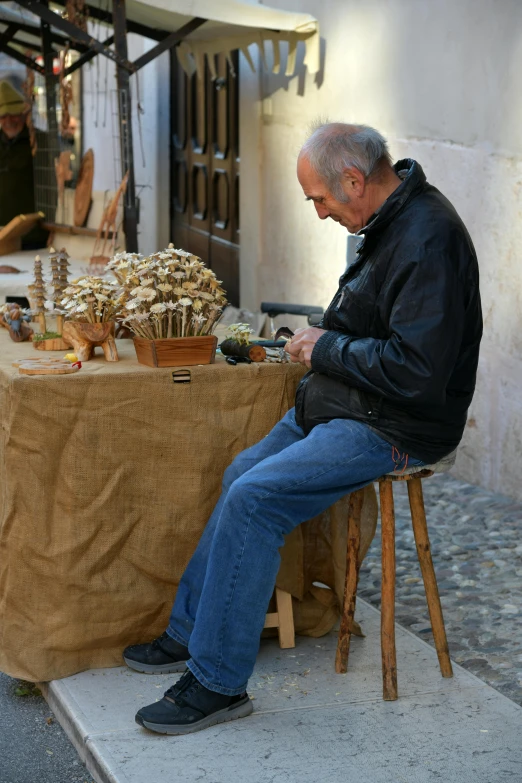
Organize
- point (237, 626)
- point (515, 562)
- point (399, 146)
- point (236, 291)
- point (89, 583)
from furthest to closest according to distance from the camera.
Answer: point (236, 291)
point (399, 146)
point (515, 562)
point (89, 583)
point (237, 626)

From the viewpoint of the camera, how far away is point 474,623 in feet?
12.1

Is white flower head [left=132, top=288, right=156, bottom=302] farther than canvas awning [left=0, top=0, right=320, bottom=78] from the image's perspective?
No

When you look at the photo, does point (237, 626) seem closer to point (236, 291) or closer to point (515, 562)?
point (515, 562)

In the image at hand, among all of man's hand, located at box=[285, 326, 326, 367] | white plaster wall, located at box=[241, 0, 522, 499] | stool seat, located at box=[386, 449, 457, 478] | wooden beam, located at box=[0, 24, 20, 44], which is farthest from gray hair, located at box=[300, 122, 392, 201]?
wooden beam, located at box=[0, 24, 20, 44]

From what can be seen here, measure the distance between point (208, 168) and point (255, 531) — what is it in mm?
6914

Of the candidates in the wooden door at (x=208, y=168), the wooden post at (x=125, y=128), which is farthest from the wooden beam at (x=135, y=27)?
the wooden post at (x=125, y=128)

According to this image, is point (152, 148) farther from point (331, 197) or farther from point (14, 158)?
point (331, 197)

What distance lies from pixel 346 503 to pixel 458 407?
669 millimetres

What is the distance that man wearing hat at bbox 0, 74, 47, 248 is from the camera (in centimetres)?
973

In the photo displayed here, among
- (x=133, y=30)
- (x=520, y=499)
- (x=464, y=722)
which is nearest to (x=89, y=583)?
(x=464, y=722)

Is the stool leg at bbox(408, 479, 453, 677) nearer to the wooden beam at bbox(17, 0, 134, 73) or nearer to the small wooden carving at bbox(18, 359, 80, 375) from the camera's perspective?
the small wooden carving at bbox(18, 359, 80, 375)

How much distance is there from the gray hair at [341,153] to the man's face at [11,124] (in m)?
7.34

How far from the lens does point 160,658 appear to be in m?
3.23

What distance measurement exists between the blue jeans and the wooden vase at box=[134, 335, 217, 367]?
1.63ft
